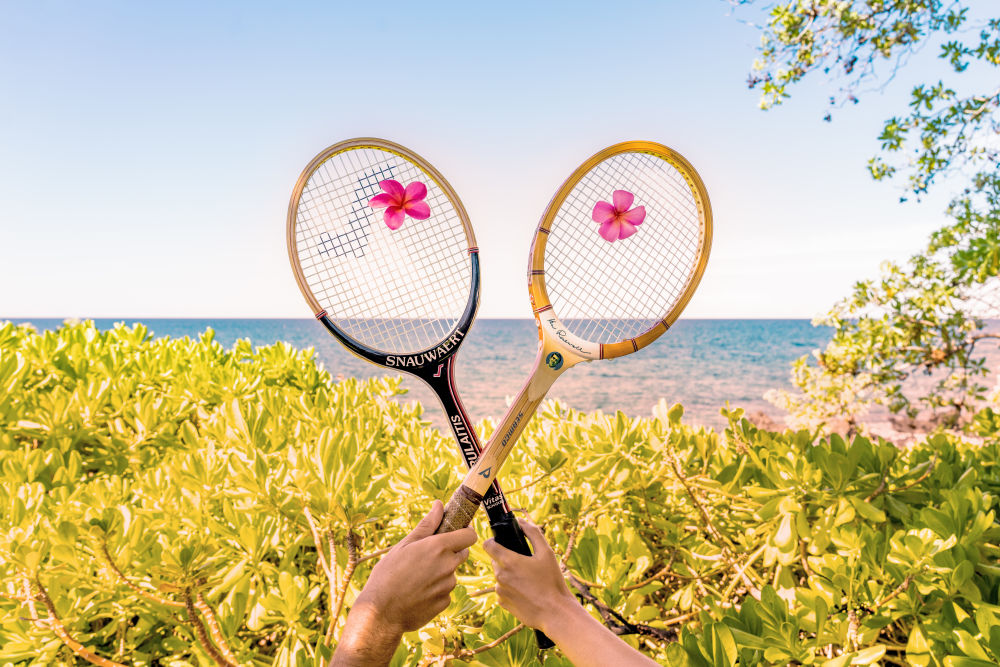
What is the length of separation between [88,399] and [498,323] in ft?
350

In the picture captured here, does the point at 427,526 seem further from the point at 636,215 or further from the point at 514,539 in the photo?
the point at 636,215

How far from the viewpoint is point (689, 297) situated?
1.63 metres

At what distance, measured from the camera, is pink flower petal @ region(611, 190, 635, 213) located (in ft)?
5.28

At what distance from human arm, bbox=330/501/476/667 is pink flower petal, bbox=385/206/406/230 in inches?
39.3

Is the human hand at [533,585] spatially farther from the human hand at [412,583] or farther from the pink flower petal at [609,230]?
the pink flower petal at [609,230]

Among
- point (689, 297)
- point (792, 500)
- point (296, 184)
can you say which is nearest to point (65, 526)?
point (296, 184)

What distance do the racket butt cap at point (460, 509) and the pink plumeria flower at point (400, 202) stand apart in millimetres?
888

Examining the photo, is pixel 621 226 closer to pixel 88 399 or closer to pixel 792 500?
pixel 792 500

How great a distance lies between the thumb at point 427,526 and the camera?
1.23 m

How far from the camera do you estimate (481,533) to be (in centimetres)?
203

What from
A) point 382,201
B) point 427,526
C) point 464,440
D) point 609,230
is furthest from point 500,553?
point 382,201
